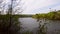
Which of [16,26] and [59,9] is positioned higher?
[59,9]

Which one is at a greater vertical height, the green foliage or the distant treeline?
the distant treeline

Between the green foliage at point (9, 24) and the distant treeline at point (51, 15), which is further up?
the distant treeline at point (51, 15)

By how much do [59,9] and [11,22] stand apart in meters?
1.02

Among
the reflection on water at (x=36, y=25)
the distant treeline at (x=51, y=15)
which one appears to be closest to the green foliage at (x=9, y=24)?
the reflection on water at (x=36, y=25)

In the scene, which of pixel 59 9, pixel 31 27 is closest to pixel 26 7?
pixel 31 27

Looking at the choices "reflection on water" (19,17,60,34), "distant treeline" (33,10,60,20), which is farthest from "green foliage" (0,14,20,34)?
"distant treeline" (33,10,60,20)

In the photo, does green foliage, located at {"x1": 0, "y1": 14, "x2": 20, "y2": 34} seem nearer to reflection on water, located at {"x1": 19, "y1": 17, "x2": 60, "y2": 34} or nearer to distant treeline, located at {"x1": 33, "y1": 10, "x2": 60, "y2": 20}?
reflection on water, located at {"x1": 19, "y1": 17, "x2": 60, "y2": 34}

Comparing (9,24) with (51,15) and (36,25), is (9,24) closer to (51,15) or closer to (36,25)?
(36,25)

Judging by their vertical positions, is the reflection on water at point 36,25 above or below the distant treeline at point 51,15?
below

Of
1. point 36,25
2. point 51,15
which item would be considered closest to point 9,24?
point 36,25

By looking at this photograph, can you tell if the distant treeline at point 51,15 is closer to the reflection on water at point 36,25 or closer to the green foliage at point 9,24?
the reflection on water at point 36,25

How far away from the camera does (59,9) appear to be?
13.5ft

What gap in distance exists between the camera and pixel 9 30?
13.5 ft

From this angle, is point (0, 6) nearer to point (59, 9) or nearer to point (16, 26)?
point (16, 26)
